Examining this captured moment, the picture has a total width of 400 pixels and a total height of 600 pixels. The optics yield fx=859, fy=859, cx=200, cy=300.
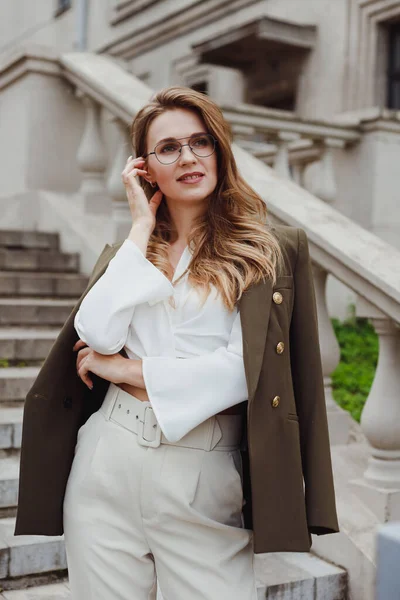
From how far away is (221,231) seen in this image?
212cm

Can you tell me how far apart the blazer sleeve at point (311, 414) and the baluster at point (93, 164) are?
A: 11.9 feet

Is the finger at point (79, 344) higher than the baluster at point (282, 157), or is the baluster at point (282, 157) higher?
the baluster at point (282, 157)

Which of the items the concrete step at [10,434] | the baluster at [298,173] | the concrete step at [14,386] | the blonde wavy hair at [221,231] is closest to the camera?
the blonde wavy hair at [221,231]

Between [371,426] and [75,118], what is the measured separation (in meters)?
3.61

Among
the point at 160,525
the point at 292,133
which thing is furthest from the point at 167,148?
the point at 292,133

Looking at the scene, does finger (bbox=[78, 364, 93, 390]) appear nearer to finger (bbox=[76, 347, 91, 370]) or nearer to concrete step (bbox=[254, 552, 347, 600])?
finger (bbox=[76, 347, 91, 370])

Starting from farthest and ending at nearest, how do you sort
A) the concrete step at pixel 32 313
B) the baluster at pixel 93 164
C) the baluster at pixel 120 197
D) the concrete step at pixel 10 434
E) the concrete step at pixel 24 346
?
the baluster at pixel 93 164, the baluster at pixel 120 197, the concrete step at pixel 32 313, the concrete step at pixel 24 346, the concrete step at pixel 10 434

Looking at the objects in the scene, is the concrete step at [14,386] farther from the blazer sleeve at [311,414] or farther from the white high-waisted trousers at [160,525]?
the blazer sleeve at [311,414]

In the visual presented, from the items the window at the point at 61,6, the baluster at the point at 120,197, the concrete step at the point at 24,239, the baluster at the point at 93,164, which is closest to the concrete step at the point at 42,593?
the baluster at the point at 120,197

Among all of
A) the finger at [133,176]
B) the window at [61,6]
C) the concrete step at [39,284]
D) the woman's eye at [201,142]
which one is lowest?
the concrete step at [39,284]

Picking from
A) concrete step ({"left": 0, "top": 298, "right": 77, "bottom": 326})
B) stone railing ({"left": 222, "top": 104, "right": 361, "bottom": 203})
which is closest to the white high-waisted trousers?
concrete step ({"left": 0, "top": 298, "right": 77, "bottom": 326})

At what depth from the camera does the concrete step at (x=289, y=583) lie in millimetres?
2982

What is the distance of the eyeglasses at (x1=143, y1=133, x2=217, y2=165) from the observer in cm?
210

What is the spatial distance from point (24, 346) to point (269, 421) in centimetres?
262
